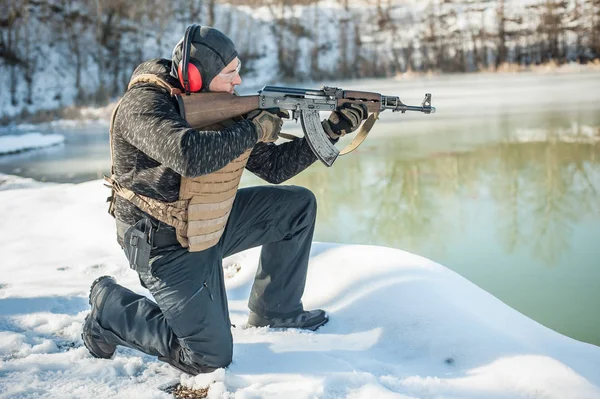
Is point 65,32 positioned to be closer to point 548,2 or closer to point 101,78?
point 101,78

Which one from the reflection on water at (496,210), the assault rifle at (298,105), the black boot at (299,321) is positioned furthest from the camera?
the reflection on water at (496,210)

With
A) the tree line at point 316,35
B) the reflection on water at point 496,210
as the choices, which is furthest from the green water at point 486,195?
the tree line at point 316,35

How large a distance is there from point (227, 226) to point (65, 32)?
63.5 ft

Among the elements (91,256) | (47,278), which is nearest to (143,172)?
(47,278)

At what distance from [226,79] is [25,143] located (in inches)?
289

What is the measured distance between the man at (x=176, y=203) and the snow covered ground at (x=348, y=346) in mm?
112

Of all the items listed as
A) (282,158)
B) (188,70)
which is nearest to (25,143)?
(282,158)

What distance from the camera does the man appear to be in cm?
172

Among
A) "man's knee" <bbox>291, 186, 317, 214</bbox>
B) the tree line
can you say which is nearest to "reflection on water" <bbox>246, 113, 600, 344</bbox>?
"man's knee" <bbox>291, 186, 317, 214</bbox>

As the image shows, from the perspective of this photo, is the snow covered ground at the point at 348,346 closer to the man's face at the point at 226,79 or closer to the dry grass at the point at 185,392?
the dry grass at the point at 185,392

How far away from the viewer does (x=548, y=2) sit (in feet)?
56.8

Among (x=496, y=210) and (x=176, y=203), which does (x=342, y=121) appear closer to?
(x=176, y=203)

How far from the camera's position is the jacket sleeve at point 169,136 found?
1.67m

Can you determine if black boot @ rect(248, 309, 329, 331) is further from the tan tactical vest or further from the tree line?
the tree line
